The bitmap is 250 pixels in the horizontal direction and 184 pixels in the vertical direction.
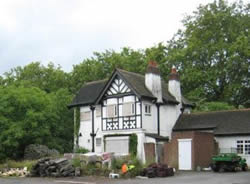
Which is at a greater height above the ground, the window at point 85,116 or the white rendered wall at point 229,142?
the window at point 85,116

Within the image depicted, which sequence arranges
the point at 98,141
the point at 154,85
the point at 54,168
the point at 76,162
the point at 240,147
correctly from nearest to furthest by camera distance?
the point at 54,168 < the point at 76,162 < the point at 240,147 < the point at 154,85 < the point at 98,141

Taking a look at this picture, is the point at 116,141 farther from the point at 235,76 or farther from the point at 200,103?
the point at 235,76

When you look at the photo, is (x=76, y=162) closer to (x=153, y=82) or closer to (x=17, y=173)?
(x=17, y=173)

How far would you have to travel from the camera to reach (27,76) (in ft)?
195

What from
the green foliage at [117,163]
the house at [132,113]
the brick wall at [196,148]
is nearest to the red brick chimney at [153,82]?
the house at [132,113]

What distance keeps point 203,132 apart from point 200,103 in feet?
48.8

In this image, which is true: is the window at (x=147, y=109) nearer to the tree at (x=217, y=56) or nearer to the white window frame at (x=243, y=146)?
the white window frame at (x=243, y=146)

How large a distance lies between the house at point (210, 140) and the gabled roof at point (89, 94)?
9307 millimetres

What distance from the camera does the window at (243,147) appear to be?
1240 inches

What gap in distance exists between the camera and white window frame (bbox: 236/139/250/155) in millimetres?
31500

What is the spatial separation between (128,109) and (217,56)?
17.1 m

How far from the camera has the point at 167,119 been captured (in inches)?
1422

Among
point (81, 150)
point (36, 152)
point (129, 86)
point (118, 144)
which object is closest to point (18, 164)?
point (36, 152)

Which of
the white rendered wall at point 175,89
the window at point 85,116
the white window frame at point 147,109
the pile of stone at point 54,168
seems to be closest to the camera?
the pile of stone at point 54,168
